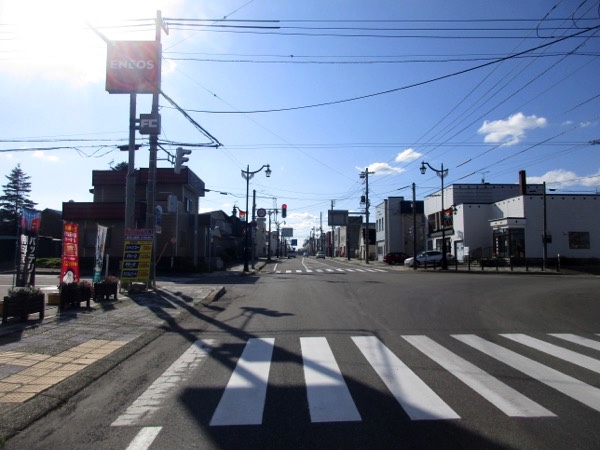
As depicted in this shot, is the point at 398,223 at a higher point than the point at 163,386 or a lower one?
higher

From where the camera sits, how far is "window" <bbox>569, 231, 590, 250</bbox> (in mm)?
45438

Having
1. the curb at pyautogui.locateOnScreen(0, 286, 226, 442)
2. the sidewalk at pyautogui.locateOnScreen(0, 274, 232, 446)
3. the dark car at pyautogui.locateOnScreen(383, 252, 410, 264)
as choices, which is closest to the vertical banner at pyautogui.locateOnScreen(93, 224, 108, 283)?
the sidewalk at pyautogui.locateOnScreen(0, 274, 232, 446)

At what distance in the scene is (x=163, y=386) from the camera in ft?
21.3

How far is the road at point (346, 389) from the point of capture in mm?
4691

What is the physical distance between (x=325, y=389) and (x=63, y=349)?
196 inches

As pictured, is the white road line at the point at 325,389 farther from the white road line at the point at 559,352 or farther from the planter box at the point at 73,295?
the planter box at the point at 73,295

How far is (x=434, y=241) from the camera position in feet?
201

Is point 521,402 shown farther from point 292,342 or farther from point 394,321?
point 394,321

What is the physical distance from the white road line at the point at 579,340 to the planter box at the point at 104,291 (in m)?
12.4

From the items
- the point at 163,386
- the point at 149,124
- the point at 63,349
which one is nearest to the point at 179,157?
the point at 149,124

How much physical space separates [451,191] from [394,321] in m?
46.2

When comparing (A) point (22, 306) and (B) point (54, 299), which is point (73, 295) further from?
(A) point (22, 306)

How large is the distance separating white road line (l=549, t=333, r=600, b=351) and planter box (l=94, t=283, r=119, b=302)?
12445mm

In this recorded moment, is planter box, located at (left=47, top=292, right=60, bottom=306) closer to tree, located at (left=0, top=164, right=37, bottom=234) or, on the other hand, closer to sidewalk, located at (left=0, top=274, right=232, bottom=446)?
sidewalk, located at (left=0, top=274, right=232, bottom=446)
